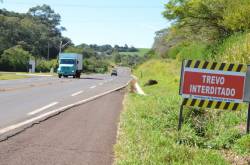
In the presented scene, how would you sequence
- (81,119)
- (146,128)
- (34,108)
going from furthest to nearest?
(34,108), (81,119), (146,128)

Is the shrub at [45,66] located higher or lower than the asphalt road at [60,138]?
lower

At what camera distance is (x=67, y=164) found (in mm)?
7219

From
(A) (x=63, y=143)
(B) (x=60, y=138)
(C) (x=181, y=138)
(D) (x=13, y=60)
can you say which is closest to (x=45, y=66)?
(D) (x=13, y=60)

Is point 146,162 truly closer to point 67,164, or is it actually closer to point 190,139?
point 67,164

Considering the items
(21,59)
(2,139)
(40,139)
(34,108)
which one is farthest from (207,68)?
(21,59)

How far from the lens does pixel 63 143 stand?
8.97 meters

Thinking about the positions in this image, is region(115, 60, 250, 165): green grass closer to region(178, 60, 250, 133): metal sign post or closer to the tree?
region(178, 60, 250, 133): metal sign post

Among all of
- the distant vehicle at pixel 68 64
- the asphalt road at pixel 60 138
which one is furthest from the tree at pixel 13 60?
the asphalt road at pixel 60 138

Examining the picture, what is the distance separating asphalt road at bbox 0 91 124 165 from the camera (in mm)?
7496

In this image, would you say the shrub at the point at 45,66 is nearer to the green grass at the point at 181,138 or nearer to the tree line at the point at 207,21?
the tree line at the point at 207,21

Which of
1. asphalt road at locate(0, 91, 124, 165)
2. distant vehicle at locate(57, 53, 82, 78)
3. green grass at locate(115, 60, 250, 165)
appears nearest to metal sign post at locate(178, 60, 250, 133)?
green grass at locate(115, 60, 250, 165)

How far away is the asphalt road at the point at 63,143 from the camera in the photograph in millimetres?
7496

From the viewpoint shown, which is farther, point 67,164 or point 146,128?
point 146,128

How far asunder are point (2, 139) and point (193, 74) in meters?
4.04
